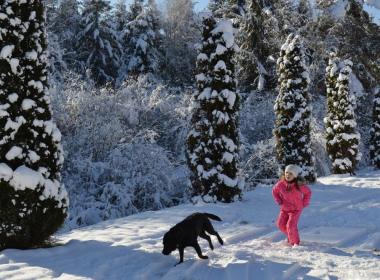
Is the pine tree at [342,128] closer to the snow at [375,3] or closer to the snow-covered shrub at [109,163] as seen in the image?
the snow-covered shrub at [109,163]

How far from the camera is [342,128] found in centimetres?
1980

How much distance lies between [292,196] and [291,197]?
0.07 ft

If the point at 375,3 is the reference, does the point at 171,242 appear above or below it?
below

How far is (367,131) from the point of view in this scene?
2750 cm

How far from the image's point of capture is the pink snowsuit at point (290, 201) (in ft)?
24.0

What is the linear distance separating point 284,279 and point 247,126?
18010 mm

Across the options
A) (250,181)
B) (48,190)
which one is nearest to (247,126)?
(250,181)

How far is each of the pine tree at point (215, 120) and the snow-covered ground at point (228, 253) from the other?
7.28 feet

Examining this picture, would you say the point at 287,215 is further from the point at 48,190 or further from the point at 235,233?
the point at 48,190

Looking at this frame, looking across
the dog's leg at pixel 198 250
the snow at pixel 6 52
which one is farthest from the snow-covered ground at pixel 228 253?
the snow at pixel 6 52

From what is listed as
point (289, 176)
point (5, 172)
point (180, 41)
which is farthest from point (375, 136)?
point (5, 172)

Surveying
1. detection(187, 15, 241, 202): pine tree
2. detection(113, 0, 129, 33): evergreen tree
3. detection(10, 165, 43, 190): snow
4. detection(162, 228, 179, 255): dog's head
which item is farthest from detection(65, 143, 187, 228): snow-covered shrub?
detection(113, 0, 129, 33): evergreen tree

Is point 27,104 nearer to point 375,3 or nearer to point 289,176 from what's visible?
point 289,176

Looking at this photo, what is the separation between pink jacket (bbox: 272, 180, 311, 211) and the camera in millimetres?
7414
